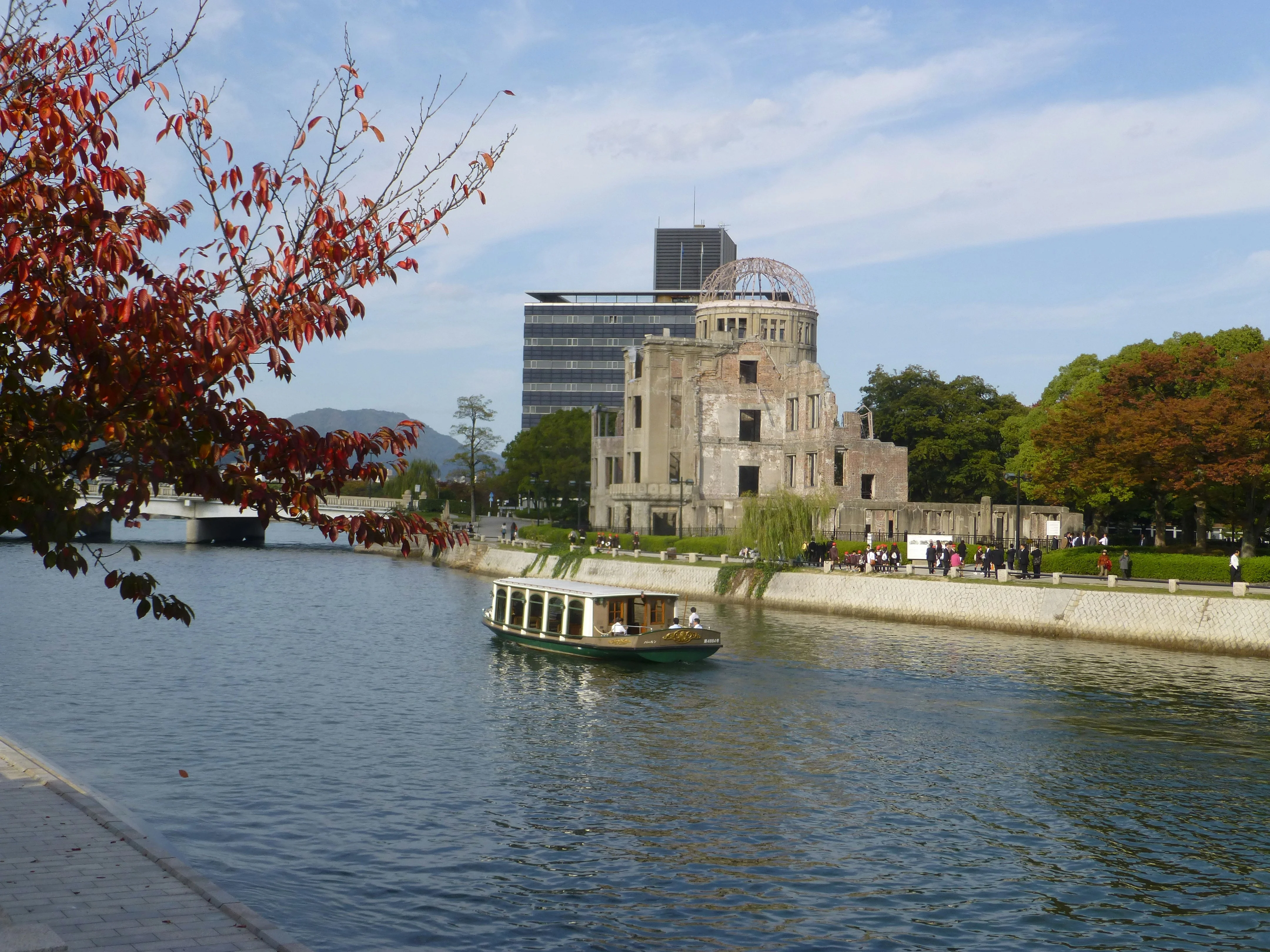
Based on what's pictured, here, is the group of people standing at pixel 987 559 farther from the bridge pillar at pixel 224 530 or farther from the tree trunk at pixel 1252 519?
the bridge pillar at pixel 224 530

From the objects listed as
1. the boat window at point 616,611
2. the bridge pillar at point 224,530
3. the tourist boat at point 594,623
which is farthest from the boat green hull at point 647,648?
the bridge pillar at point 224,530

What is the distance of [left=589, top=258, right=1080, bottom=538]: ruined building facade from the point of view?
284ft

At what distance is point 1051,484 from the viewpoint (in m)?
63.6

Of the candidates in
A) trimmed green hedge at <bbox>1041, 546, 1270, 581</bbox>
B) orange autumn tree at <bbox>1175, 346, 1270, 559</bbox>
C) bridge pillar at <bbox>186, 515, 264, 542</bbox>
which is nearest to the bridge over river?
bridge pillar at <bbox>186, 515, 264, 542</bbox>

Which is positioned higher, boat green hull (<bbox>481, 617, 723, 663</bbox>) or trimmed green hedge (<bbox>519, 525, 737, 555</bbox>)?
trimmed green hedge (<bbox>519, 525, 737, 555</bbox>)

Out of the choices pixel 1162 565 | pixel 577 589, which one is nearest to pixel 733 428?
pixel 1162 565

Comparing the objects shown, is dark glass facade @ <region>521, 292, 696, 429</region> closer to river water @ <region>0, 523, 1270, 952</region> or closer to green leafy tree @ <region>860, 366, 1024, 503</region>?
green leafy tree @ <region>860, 366, 1024, 503</region>

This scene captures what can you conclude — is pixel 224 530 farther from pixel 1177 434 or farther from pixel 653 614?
pixel 1177 434

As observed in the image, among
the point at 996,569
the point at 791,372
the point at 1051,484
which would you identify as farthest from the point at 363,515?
the point at 791,372

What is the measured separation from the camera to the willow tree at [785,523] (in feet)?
215

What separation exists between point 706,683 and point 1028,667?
11233mm

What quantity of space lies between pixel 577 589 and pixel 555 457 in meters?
82.0

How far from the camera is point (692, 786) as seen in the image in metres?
23.9

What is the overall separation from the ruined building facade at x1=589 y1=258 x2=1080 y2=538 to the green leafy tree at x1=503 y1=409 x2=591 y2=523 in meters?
17.9
